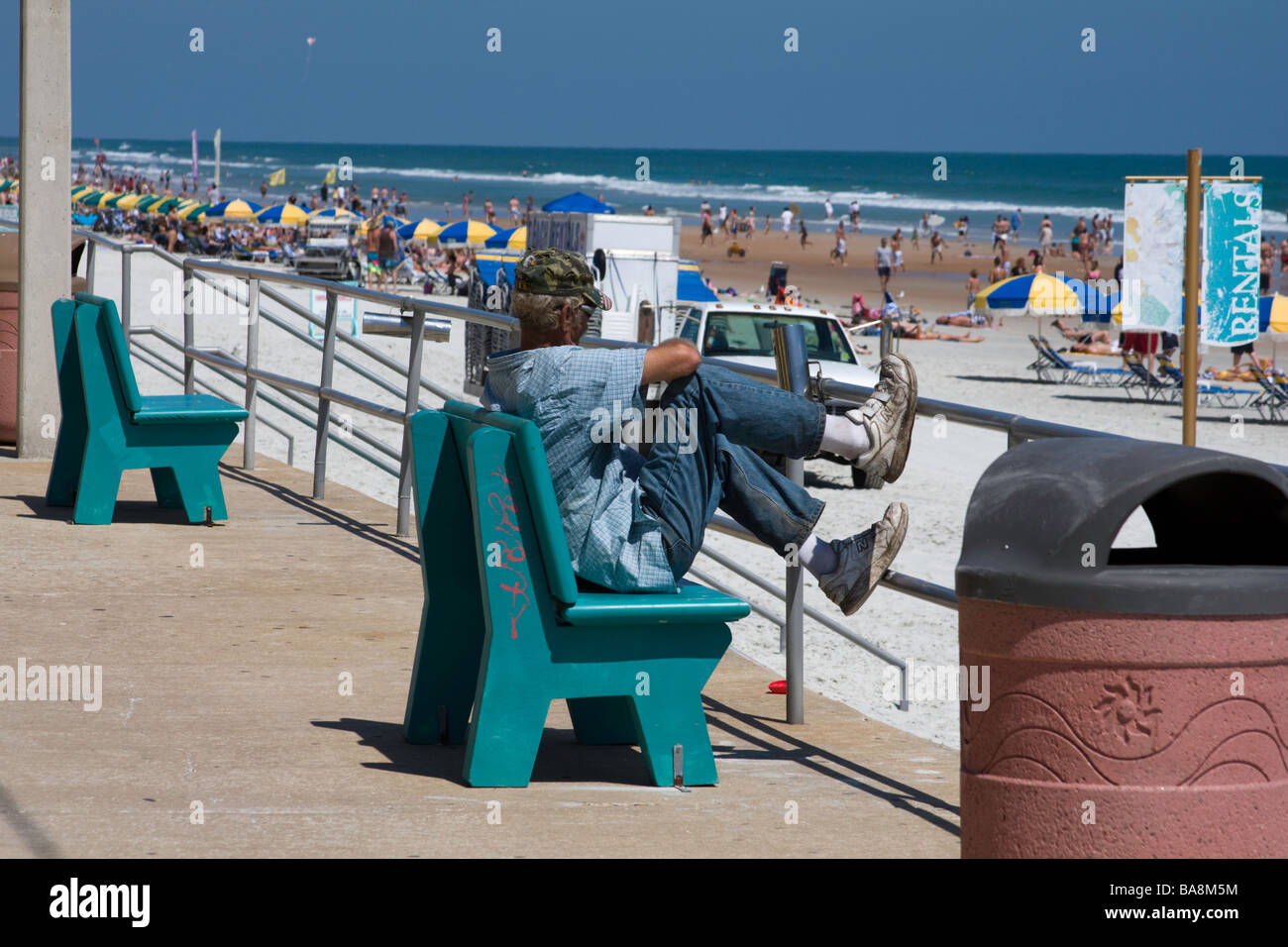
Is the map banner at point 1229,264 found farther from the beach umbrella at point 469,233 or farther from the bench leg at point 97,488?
the beach umbrella at point 469,233

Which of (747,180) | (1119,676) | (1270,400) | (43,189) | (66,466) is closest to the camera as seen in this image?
(1119,676)

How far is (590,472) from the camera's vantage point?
3926 millimetres

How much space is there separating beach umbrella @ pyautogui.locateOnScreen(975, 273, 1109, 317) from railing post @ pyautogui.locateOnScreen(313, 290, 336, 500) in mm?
20852

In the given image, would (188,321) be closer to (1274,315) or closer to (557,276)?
(557,276)

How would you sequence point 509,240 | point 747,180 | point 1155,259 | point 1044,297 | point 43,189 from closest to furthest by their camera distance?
point 43,189, point 1155,259, point 1044,297, point 509,240, point 747,180

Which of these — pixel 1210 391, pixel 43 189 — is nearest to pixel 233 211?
pixel 1210 391

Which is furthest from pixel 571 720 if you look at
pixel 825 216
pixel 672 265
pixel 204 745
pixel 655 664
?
pixel 825 216

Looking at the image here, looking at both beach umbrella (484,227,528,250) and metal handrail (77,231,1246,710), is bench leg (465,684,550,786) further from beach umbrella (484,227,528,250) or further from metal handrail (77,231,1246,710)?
beach umbrella (484,227,528,250)

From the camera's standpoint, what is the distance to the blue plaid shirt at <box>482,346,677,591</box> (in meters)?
3.88

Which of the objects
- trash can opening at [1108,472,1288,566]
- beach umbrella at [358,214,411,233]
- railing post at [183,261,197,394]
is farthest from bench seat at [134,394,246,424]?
beach umbrella at [358,214,411,233]

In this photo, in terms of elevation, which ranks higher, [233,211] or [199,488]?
[233,211]

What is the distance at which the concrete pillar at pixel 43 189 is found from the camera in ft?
28.7

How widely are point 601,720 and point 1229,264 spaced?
9518mm
